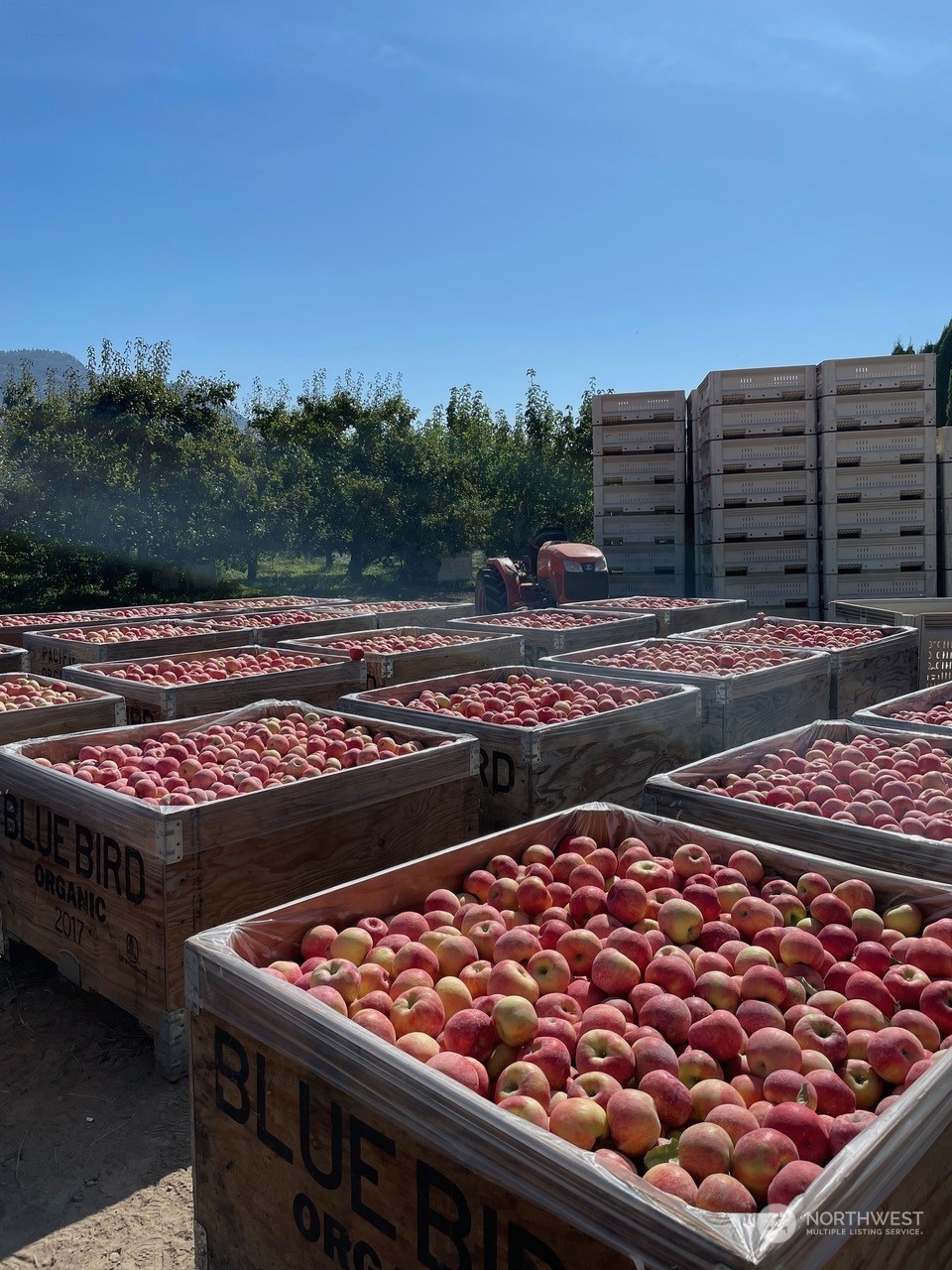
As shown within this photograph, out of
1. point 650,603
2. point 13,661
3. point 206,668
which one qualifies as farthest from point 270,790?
point 650,603

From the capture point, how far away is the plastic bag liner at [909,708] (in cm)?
412

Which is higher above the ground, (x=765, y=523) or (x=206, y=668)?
(x=765, y=523)

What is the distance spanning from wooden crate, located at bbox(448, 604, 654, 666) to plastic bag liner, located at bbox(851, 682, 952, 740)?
2860 mm

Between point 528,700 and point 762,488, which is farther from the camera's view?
point 762,488

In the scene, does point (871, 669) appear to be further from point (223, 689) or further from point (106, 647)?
point (106, 647)

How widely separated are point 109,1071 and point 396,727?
1.83 metres

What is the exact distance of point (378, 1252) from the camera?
174cm

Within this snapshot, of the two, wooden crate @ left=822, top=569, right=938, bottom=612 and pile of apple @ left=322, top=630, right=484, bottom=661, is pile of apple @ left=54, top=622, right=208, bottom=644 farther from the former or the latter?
wooden crate @ left=822, top=569, right=938, bottom=612

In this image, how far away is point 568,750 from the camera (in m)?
4.32

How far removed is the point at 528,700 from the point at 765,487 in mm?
7027

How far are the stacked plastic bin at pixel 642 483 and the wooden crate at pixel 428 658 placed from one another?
5074mm

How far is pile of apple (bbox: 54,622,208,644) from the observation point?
7469 mm

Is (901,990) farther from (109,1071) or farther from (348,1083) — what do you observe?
(109,1071)

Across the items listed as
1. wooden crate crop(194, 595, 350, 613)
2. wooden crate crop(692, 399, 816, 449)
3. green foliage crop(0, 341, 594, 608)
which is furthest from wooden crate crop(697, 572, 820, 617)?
green foliage crop(0, 341, 594, 608)
